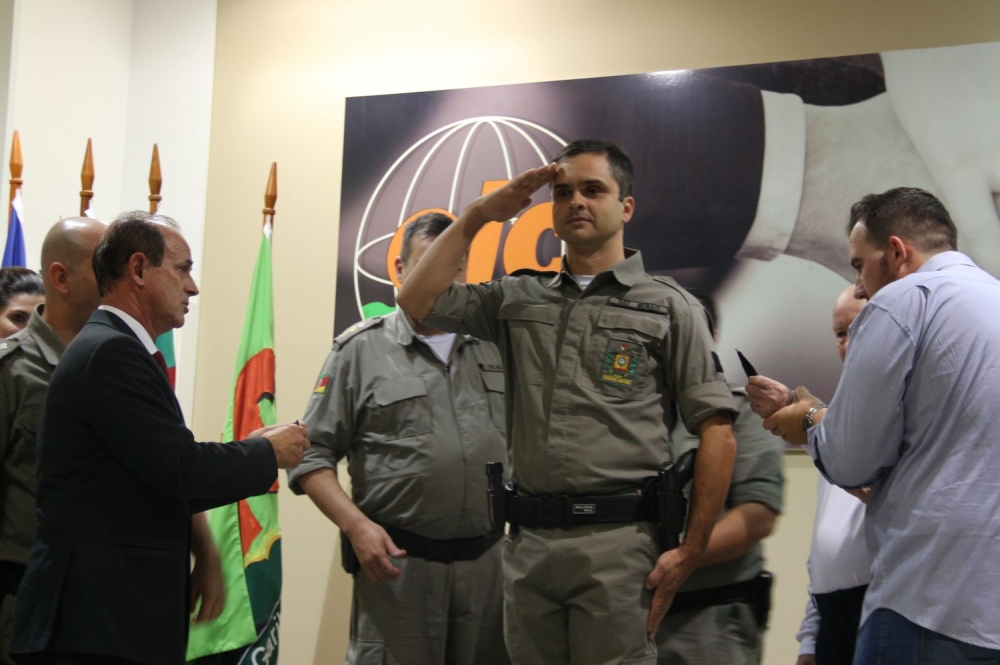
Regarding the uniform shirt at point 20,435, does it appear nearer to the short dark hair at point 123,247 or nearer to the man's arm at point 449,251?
the short dark hair at point 123,247

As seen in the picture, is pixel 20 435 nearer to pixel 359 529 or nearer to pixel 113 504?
pixel 113 504

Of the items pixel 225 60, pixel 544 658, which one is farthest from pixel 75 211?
pixel 544 658

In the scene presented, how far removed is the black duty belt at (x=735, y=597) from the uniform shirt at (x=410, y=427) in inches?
30.4

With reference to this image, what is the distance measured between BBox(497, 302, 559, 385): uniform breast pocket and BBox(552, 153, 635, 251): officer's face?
18cm

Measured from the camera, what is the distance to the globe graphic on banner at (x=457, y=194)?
11.9 feet

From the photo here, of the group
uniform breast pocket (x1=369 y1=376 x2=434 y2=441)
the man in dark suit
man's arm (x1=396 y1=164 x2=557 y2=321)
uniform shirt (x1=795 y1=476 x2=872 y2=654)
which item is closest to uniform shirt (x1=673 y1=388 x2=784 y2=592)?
uniform shirt (x1=795 y1=476 x2=872 y2=654)

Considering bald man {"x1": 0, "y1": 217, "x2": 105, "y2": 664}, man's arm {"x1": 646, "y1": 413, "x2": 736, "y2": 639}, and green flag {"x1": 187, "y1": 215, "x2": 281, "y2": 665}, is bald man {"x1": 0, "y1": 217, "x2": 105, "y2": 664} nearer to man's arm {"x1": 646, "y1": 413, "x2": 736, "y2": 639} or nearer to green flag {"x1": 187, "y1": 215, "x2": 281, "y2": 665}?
green flag {"x1": 187, "y1": 215, "x2": 281, "y2": 665}

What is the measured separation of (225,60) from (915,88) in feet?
9.60

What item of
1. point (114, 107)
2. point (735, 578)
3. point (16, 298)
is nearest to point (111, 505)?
point (735, 578)

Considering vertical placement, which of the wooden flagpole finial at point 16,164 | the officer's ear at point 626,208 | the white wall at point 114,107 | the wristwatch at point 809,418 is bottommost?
the wristwatch at point 809,418

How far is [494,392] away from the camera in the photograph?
287 cm

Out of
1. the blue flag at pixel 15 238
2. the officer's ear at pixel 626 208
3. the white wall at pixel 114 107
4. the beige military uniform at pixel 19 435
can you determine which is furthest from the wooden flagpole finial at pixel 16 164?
the officer's ear at pixel 626 208

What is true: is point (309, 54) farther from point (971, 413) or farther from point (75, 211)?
point (971, 413)

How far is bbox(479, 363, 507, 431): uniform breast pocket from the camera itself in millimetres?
2846
